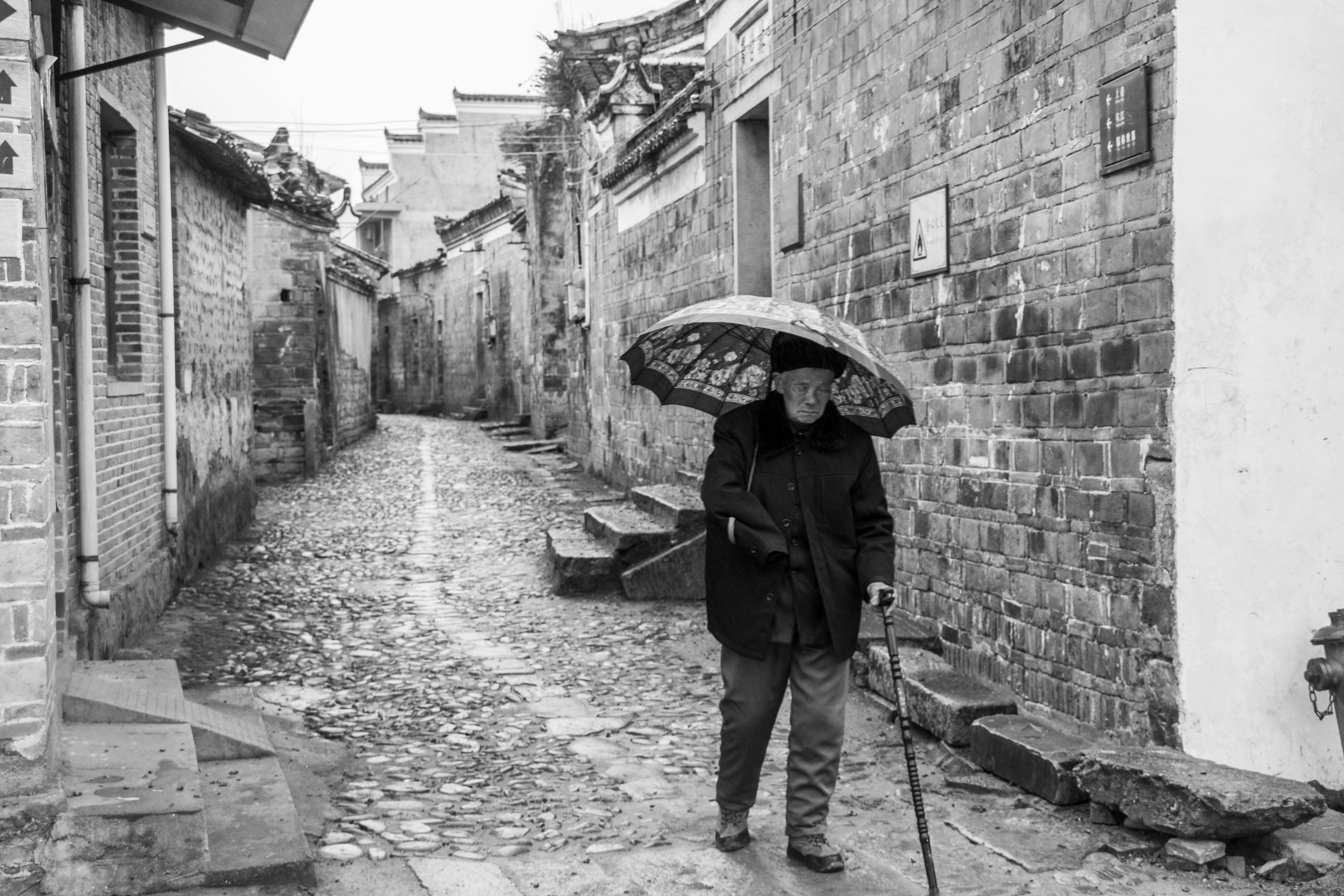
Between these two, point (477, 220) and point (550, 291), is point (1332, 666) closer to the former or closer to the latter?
point (550, 291)

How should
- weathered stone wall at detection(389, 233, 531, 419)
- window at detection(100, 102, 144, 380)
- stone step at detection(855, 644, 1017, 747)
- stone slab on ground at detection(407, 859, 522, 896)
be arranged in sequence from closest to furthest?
stone slab on ground at detection(407, 859, 522, 896)
stone step at detection(855, 644, 1017, 747)
window at detection(100, 102, 144, 380)
weathered stone wall at detection(389, 233, 531, 419)

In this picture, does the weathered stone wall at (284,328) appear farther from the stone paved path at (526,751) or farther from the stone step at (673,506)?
the stone step at (673,506)

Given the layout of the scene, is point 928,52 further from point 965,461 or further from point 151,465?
point 151,465

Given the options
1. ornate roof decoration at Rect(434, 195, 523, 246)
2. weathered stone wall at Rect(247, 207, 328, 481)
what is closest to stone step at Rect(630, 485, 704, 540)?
weathered stone wall at Rect(247, 207, 328, 481)

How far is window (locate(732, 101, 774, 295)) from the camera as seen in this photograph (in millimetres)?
11562

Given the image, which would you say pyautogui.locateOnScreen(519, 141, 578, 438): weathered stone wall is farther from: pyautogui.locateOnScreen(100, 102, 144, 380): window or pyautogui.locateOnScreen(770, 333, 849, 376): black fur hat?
pyautogui.locateOnScreen(770, 333, 849, 376): black fur hat

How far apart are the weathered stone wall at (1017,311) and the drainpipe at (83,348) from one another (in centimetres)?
439

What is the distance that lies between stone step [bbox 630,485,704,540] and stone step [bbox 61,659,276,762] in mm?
4816

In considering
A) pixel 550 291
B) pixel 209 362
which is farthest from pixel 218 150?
pixel 550 291

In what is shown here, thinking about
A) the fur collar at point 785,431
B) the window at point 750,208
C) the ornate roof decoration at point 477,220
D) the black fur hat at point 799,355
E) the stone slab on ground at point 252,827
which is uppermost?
the ornate roof decoration at point 477,220

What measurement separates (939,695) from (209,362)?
8.11 m

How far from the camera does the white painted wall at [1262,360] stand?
16.1 feet

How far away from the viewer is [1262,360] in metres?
4.98

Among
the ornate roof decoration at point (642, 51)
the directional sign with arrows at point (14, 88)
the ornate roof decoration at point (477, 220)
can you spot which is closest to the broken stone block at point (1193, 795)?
the directional sign with arrows at point (14, 88)
